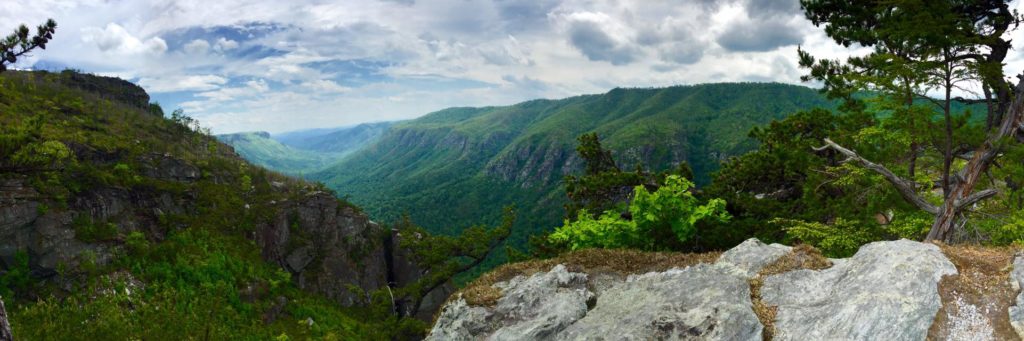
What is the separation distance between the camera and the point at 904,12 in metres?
16.8

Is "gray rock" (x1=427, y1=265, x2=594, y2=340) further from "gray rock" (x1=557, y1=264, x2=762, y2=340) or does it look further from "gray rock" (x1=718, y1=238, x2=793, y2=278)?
"gray rock" (x1=718, y1=238, x2=793, y2=278)

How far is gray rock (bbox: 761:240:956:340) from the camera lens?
8727 millimetres

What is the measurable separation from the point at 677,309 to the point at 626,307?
1.39 m

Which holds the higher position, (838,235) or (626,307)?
(838,235)

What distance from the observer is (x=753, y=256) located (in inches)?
511

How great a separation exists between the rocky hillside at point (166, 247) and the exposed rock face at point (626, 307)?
41660mm

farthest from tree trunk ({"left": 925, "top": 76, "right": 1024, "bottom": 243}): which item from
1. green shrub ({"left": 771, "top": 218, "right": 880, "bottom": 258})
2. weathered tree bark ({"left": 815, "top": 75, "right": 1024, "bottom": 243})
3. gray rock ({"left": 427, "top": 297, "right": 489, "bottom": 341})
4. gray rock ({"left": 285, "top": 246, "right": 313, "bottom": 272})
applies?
gray rock ({"left": 285, "top": 246, "right": 313, "bottom": 272})

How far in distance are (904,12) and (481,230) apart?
48131 mm

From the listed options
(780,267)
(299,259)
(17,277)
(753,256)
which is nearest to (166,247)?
(17,277)

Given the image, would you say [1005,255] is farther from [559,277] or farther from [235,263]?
[235,263]

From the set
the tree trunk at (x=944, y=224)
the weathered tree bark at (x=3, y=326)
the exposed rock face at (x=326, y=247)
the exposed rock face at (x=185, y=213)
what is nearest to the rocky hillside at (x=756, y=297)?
the tree trunk at (x=944, y=224)

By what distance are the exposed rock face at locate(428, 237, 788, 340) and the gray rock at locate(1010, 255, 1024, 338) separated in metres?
4.18

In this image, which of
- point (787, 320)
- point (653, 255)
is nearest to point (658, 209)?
point (653, 255)

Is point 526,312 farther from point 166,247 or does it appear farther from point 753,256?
point 166,247
